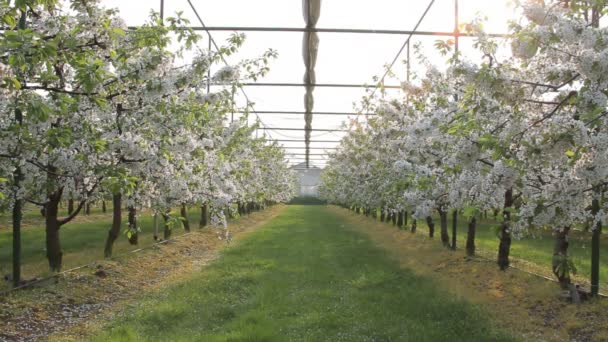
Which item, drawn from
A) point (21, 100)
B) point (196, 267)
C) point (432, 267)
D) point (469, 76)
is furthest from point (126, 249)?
point (469, 76)

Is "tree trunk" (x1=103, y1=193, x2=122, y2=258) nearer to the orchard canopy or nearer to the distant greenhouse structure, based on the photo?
the orchard canopy

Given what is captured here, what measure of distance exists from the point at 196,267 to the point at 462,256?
303 inches

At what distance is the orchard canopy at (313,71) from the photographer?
578cm

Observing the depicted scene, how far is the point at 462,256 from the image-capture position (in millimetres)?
15016

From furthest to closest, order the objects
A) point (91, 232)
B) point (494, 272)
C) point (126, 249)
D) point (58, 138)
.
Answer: point (91, 232) < point (126, 249) < point (494, 272) < point (58, 138)

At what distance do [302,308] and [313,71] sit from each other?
612 inches

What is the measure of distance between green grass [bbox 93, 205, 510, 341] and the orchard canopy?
65.3 inches

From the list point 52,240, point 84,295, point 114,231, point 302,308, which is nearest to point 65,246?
point 114,231

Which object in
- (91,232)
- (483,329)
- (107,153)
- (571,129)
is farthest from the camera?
(91,232)

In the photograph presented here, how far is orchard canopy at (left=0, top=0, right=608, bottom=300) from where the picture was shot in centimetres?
578

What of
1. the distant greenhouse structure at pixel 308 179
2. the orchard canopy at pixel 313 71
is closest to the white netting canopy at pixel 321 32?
the orchard canopy at pixel 313 71

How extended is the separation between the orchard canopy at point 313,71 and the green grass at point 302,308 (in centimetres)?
166

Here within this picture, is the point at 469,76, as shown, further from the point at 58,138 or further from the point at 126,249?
the point at 126,249

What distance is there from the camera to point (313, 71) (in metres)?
23.3
